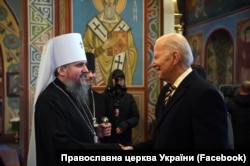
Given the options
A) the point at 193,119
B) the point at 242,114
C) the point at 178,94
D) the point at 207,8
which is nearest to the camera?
the point at 193,119

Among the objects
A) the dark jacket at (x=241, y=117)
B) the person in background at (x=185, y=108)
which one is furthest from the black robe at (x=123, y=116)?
Result: the person in background at (x=185, y=108)

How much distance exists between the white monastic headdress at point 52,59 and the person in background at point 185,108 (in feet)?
2.45

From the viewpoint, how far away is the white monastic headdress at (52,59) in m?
2.53

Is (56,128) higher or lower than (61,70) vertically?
lower

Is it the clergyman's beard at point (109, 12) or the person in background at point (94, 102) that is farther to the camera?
the clergyman's beard at point (109, 12)

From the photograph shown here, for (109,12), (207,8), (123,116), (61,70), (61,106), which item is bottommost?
(123,116)

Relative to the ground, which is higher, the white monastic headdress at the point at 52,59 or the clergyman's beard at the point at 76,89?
Answer: the white monastic headdress at the point at 52,59

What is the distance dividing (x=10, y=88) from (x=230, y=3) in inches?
240

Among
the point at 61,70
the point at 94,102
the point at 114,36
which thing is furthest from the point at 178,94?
the point at 114,36

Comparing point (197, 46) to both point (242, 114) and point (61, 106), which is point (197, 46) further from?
point (61, 106)

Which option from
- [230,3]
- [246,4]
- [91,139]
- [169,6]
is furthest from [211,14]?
[91,139]

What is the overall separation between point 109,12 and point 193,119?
2650 mm

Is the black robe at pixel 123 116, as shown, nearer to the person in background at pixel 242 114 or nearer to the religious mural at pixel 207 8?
the person in background at pixel 242 114

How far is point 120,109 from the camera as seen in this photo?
12.9 ft
